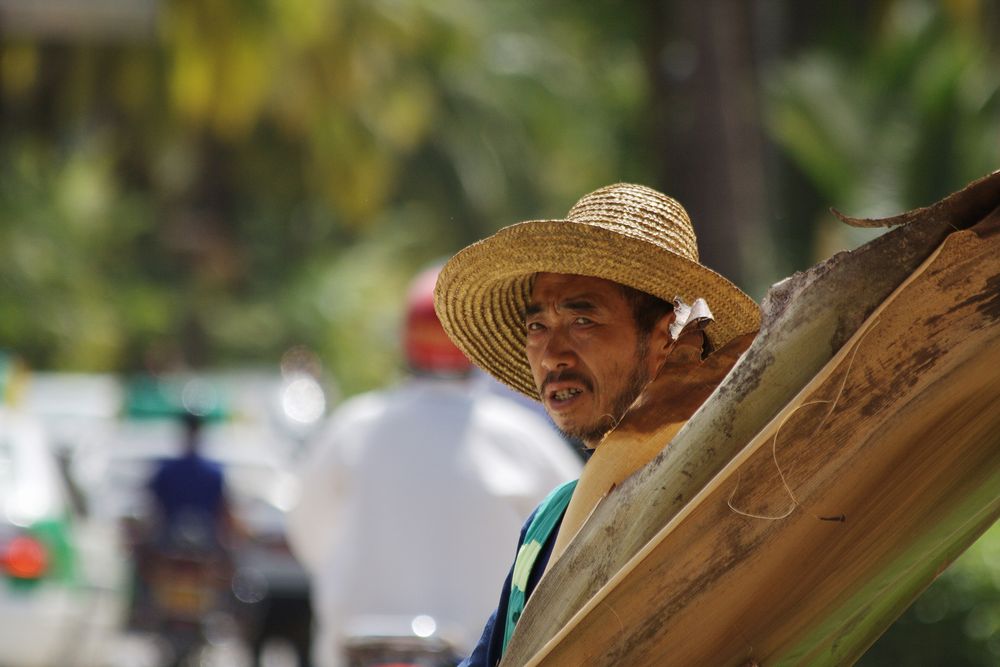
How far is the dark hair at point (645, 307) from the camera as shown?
2920 mm

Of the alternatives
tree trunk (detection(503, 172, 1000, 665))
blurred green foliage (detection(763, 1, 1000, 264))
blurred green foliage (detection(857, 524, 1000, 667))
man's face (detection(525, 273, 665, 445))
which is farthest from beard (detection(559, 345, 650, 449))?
blurred green foliage (detection(763, 1, 1000, 264))

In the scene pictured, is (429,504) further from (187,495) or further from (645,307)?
(187,495)

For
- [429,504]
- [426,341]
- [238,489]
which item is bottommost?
[429,504]

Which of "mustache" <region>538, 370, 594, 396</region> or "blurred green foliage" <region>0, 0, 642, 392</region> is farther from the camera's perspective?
"blurred green foliage" <region>0, 0, 642, 392</region>

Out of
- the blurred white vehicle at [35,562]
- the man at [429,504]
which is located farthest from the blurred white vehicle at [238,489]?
the man at [429,504]

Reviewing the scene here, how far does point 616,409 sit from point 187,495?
8199 millimetres

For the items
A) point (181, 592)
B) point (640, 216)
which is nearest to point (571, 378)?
point (640, 216)

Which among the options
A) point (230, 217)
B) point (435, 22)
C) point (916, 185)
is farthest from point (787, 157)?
point (230, 217)

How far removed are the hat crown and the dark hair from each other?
91 millimetres

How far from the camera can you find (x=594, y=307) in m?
2.92

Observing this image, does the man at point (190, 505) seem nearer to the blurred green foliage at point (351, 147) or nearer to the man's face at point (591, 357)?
the blurred green foliage at point (351, 147)

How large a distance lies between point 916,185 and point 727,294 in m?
10.4

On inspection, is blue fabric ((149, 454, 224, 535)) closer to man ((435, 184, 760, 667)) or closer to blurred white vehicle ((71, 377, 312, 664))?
blurred white vehicle ((71, 377, 312, 664))

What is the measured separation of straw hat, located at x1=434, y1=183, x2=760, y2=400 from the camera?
9.21 ft
